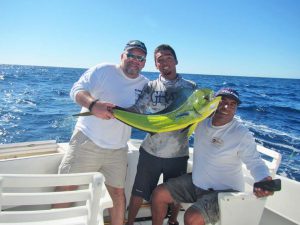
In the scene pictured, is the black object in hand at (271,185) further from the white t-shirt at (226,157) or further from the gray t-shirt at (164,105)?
the gray t-shirt at (164,105)

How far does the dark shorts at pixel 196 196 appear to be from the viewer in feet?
8.92

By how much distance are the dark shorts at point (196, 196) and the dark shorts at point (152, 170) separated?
10 centimetres

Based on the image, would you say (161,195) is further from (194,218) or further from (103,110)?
(103,110)

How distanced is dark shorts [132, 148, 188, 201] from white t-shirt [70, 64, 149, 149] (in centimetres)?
35

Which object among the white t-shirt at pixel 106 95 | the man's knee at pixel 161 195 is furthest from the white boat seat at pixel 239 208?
the white t-shirt at pixel 106 95

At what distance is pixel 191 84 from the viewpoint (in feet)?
10.2

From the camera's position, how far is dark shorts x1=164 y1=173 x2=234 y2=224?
272 centimetres

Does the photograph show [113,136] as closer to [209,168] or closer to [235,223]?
[209,168]

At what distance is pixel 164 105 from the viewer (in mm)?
3018

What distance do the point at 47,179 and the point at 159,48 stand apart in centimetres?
180

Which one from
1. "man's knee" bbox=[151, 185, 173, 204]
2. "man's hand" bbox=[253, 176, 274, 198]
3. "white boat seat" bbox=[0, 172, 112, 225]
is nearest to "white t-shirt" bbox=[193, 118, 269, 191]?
"man's hand" bbox=[253, 176, 274, 198]

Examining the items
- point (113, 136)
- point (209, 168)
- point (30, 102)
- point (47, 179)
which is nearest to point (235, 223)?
point (209, 168)

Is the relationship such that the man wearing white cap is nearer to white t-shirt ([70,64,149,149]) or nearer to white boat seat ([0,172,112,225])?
white t-shirt ([70,64,149,149])

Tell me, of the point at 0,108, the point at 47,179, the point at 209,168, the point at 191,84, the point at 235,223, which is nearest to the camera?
the point at 47,179
